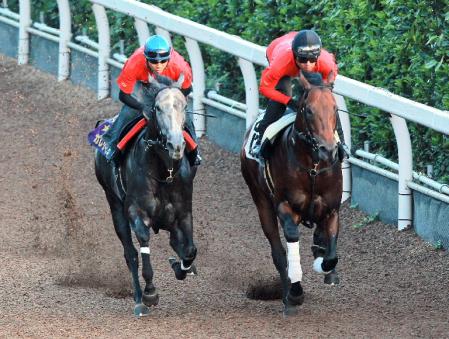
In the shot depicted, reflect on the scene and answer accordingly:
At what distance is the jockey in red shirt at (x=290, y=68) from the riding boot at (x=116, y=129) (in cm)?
102

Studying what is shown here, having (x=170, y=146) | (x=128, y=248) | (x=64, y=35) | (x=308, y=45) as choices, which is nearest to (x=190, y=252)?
(x=128, y=248)

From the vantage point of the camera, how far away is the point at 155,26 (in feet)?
54.9

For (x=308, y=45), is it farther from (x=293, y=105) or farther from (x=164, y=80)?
(x=164, y=80)

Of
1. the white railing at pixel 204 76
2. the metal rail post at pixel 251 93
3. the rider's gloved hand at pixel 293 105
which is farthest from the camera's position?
the metal rail post at pixel 251 93

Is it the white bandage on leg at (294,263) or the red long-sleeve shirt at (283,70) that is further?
the red long-sleeve shirt at (283,70)

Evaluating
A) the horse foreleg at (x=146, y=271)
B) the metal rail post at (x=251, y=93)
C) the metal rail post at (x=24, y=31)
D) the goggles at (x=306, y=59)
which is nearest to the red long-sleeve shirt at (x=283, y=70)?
the goggles at (x=306, y=59)

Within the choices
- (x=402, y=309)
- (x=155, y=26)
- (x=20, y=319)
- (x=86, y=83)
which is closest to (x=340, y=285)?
(x=402, y=309)

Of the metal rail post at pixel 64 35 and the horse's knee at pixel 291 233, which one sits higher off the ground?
the horse's knee at pixel 291 233

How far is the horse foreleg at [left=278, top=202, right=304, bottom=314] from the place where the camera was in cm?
1020

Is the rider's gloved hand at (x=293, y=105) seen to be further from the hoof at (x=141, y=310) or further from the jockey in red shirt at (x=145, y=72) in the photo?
the hoof at (x=141, y=310)

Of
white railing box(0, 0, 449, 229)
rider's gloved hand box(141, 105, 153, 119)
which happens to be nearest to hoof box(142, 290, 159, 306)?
rider's gloved hand box(141, 105, 153, 119)

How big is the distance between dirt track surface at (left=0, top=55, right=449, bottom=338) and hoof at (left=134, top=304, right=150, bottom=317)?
6 cm

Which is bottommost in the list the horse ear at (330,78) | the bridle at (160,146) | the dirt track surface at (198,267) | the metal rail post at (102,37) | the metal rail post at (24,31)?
the metal rail post at (24,31)

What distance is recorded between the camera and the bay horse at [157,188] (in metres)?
10.2
